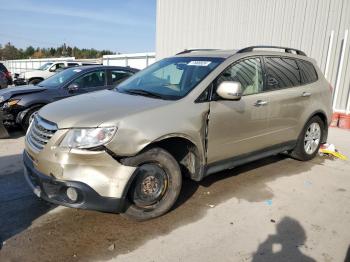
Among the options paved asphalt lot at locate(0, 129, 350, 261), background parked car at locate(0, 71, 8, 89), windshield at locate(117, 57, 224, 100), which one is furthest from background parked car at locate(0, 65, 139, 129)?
background parked car at locate(0, 71, 8, 89)

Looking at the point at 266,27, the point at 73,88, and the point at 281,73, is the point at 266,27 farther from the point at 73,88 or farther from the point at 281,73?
the point at 73,88

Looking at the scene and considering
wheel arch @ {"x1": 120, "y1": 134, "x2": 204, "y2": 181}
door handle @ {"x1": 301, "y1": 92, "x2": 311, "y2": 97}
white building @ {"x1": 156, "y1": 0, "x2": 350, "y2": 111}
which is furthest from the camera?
white building @ {"x1": 156, "y1": 0, "x2": 350, "y2": 111}

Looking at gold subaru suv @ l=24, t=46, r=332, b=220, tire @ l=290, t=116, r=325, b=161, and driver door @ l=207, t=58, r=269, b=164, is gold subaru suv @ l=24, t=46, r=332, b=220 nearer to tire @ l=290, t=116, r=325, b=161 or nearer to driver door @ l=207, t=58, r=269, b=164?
driver door @ l=207, t=58, r=269, b=164

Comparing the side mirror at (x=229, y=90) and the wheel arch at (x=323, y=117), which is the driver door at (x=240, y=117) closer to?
the side mirror at (x=229, y=90)

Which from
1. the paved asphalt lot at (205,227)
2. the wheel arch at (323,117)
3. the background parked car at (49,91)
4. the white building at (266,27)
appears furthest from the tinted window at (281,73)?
the white building at (266,27)

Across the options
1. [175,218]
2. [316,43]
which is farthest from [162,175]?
[316,43]

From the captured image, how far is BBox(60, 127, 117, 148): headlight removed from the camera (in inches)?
122

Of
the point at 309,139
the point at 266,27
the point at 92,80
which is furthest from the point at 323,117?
the point at 266,27

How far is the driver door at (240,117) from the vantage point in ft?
12.9

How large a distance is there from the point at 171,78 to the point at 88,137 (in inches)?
62.9

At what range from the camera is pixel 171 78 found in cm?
430

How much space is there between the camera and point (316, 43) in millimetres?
9750

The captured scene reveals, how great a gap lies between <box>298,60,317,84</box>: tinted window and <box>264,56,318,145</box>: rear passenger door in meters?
0.03

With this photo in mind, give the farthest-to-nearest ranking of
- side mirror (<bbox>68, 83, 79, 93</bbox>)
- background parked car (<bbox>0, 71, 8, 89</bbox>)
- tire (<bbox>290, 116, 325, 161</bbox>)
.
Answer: background parked car (<bbox>0, 71, 8, 89</bbox>), side mirror (<bbox>68, 83, 79, 93</bbox>), tire (<bbox>290, 116, 325, 161</bbox>)
